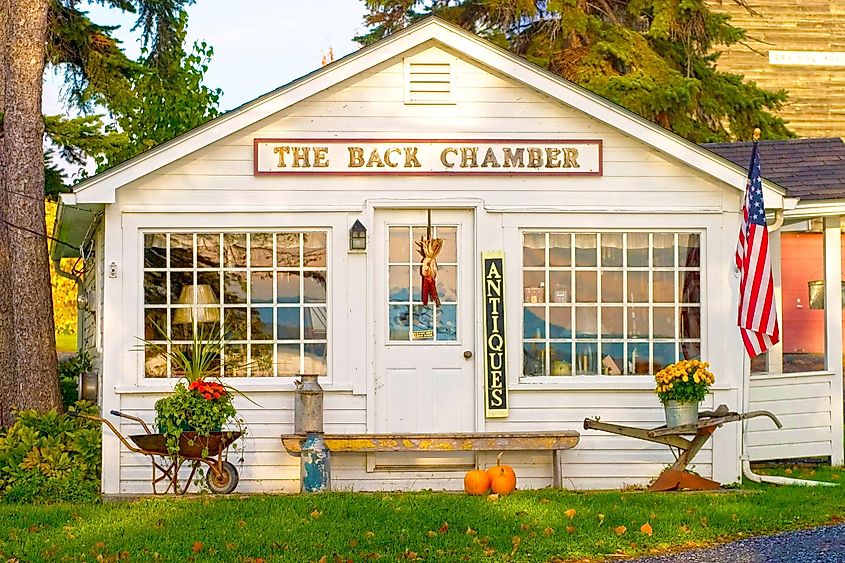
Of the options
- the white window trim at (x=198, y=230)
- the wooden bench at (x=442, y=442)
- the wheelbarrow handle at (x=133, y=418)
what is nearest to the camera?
the wheelbarrow handle at (x=133, y=418)

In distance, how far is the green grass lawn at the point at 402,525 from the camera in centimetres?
820

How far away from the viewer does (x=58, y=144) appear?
17.5m

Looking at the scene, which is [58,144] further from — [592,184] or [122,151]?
[592,184]

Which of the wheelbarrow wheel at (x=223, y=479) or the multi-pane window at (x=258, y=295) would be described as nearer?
the wheelbarrow wheel at (x=223, y=479)

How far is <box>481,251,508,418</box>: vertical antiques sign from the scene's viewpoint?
1120 cm

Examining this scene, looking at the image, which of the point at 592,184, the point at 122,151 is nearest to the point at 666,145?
the point at 592,184

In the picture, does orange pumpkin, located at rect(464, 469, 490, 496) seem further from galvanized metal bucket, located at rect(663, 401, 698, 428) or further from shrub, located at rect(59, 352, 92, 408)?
shrub, located at rect(59, 352, 92, 408)

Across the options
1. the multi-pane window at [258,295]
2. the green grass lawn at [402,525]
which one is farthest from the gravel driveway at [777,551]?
the multi-pane window at [258,295]

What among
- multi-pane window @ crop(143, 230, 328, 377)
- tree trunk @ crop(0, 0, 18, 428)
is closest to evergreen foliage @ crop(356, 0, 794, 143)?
multi-pane window @ crop(143, 230, 328, 377)

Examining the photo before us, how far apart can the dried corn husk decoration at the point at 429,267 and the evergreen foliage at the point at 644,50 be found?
9001 millimetres

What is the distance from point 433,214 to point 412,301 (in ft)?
2.57

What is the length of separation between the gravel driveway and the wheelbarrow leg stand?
5.78 ft

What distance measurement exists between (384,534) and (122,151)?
34.2 feet

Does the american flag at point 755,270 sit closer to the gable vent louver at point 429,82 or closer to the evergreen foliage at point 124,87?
the gable vent louver at point 429,82
